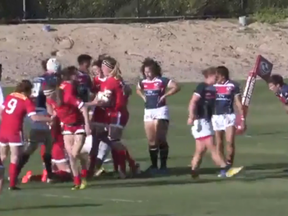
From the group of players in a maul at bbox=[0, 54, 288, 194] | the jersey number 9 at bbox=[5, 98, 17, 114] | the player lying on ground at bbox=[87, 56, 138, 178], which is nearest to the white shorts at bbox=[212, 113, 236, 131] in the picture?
the group of players in a maul at bbox=[0, 54, 288, 194]

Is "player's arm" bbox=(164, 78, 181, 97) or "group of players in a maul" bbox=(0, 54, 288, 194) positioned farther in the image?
"player's arm" bbox=(164, 78, 181, 97)

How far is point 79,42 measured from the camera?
36281 mm

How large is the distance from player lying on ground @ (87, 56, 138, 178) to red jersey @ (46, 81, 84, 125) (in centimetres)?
77

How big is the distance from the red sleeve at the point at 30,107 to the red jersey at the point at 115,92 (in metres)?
1.66

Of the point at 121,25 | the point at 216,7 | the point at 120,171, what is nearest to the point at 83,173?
the point at 120,171

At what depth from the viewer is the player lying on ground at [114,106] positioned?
15398 mm

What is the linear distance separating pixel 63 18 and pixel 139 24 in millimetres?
2952

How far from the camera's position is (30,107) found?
13898 millimetres

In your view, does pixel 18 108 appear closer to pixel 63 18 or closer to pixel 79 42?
pixel 79 42

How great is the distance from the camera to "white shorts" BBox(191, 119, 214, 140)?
1527cm

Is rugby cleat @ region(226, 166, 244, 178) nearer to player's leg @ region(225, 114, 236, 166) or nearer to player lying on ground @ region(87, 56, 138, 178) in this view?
player's leg @ region(225, 114, 236, 166)

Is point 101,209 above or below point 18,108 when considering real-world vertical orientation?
below

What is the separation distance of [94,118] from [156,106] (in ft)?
3.92

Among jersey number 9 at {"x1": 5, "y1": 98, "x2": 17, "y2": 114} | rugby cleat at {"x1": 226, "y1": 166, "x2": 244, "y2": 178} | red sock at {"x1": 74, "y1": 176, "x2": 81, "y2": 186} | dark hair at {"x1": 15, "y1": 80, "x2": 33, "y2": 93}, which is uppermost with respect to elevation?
dark hair at {"x1": 15, "y1": 80, "x2": 33, "y2": 93}
